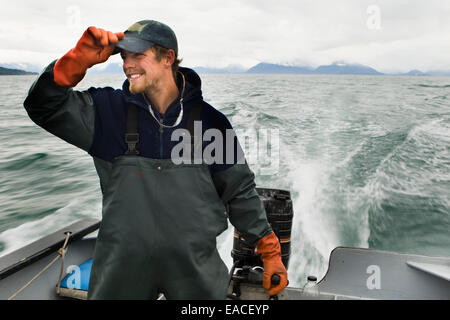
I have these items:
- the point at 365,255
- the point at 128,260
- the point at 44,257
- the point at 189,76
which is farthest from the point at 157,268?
the point at 365,255

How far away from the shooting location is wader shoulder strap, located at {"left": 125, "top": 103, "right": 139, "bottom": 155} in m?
1.39

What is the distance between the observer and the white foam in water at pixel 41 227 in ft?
12.5

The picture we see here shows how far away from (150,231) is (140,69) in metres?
0.66

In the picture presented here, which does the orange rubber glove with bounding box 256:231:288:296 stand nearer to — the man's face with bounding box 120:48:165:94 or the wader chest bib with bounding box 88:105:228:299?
the wader chest bib with bounding box 88:105:228:299

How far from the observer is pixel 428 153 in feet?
20.3

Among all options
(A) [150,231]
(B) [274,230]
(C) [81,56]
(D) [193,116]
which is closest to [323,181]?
(B) [274,230]

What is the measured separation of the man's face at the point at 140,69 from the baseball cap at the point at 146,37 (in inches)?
1.6

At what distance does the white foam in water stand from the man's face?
2.95 m

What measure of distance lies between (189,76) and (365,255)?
187 cm

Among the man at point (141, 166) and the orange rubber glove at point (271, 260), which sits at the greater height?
the man at point (141, 166)

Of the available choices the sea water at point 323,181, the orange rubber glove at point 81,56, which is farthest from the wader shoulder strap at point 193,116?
the sea water at point 323,181

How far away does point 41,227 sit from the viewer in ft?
13.8

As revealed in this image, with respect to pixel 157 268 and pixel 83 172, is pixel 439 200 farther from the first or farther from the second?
pixel 83 172

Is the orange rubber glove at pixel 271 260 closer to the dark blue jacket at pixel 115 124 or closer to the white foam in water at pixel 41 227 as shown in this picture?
the dark blue jacket at pixel 115 124
